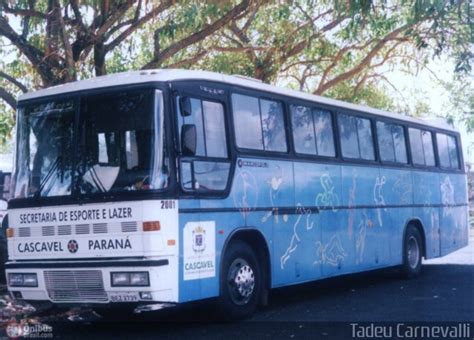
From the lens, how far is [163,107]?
32.1 feet

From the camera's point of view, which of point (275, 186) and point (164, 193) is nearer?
point (164, 193)

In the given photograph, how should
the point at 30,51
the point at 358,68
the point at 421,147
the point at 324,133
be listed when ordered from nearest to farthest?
the point at 324,133 → the point at 30,51 → the point at 421,147 → the point at 358,68

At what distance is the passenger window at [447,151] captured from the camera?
1823 cm

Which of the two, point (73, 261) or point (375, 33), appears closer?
point (73, 261)

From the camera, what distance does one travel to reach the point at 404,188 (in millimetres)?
16188

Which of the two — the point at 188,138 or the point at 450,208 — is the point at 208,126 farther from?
the point at 450,208

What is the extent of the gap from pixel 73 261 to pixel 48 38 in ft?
20.8

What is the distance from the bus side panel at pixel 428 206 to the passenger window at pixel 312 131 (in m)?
3.80

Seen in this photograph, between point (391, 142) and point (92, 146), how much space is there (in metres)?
7.53

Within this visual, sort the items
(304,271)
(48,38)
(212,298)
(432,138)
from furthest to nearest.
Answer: (432,138)
(48,38)
(304,271)
(212,298)

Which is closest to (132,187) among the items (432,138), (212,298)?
(212,298)

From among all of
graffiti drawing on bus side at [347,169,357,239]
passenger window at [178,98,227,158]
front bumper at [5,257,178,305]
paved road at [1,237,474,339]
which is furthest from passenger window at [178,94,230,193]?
graffiti drawing on bus side at [347,169,357,239]

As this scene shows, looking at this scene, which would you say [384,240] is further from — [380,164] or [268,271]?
[268,271]

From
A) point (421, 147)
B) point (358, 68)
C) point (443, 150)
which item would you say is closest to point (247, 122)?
point (421, 147)
